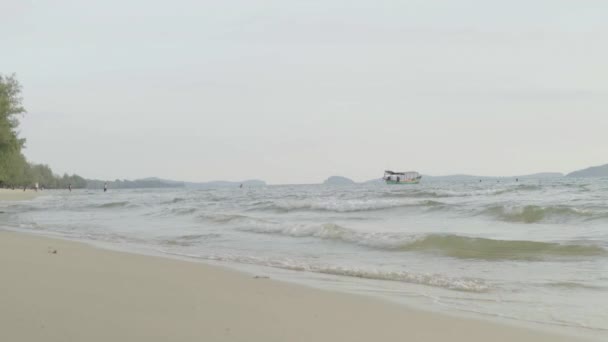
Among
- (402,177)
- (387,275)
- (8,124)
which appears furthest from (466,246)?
(402,177)

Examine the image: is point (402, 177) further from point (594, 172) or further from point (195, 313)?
point (195, 313)

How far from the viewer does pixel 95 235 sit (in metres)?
13.2

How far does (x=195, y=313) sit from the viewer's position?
13.3 ft

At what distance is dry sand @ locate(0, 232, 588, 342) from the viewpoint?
3.46 meters

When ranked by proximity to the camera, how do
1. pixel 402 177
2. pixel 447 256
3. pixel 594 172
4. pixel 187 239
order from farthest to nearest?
1. pixel 594 172
2. pixel 402 177
3. pixel 187 239
4. pixel 447 256

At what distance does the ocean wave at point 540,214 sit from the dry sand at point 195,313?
449 inches

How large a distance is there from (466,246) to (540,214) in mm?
6906

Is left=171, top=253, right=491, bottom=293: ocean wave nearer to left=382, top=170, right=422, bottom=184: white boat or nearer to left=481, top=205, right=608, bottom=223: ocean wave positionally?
left=481, top=205, right=608, bottom=223: ocean wave

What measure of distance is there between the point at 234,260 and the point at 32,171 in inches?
4694

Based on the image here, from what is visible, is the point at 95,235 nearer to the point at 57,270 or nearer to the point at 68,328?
the point at 57,270

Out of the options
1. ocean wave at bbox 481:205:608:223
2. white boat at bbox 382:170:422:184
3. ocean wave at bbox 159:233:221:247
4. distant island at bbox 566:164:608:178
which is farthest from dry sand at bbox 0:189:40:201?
distant island at bbox 566:164:608:178

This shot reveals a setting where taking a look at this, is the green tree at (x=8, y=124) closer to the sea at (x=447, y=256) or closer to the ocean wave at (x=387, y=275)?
the sea at (x=447, y=256)

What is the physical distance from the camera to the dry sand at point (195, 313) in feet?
11.3

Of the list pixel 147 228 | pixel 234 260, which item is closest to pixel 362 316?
pixel 234 260
